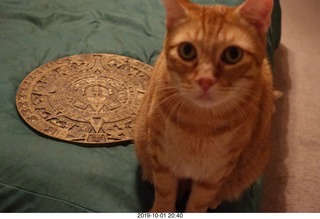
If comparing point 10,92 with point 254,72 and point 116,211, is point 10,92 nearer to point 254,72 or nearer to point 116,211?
point 116,211

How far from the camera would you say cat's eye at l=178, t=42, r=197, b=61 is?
873 mm

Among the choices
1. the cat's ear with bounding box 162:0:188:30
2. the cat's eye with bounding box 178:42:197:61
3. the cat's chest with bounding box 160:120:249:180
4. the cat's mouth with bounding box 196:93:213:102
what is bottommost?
the cat's chest with bounding box 160:120:249:180

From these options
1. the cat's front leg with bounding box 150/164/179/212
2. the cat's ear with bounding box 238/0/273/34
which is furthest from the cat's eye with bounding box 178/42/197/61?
the cat's front leg with bounding box 150/164/179/212

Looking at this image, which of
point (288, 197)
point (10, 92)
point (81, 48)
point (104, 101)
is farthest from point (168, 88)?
point (288, 197)

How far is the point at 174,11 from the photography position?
0.92 m

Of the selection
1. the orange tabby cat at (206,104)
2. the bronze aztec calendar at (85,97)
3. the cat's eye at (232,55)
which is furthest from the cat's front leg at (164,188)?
the cat's eye at (232,55)

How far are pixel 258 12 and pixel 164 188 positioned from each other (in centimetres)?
50

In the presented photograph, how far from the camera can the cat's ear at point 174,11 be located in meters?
0.91

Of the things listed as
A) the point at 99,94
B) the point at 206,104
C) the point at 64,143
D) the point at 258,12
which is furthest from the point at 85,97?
the point at 258,12

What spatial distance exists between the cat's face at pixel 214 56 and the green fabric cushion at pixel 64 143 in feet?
1.20

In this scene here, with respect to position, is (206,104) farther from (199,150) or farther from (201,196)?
(201,196)

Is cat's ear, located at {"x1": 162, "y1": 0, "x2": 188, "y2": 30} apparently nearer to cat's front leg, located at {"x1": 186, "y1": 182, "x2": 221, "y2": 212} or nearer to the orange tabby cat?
the orange tabby cat

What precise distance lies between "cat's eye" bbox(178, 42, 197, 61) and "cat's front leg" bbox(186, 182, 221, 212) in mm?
347

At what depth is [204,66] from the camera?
85 centimetres
